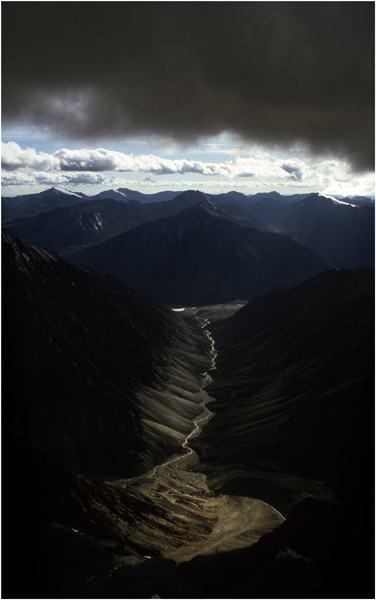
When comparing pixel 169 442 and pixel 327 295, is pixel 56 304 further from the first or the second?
pixel 327 295

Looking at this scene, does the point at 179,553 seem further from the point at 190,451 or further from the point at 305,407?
the point at 305,407

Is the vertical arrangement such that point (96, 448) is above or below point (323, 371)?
below

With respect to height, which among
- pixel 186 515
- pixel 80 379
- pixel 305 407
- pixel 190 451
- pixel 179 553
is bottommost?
pixel 190 451

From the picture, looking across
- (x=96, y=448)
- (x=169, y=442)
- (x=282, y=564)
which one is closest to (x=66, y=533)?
(x=282, y=564)

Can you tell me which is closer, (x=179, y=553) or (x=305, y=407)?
(x=179, y=553)

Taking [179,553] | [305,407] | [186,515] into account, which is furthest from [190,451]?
[179,553]

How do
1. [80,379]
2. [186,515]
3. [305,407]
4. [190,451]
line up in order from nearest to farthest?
1. [186,515]
2. [80,379]
3. [305,407]
4. [190,451]
